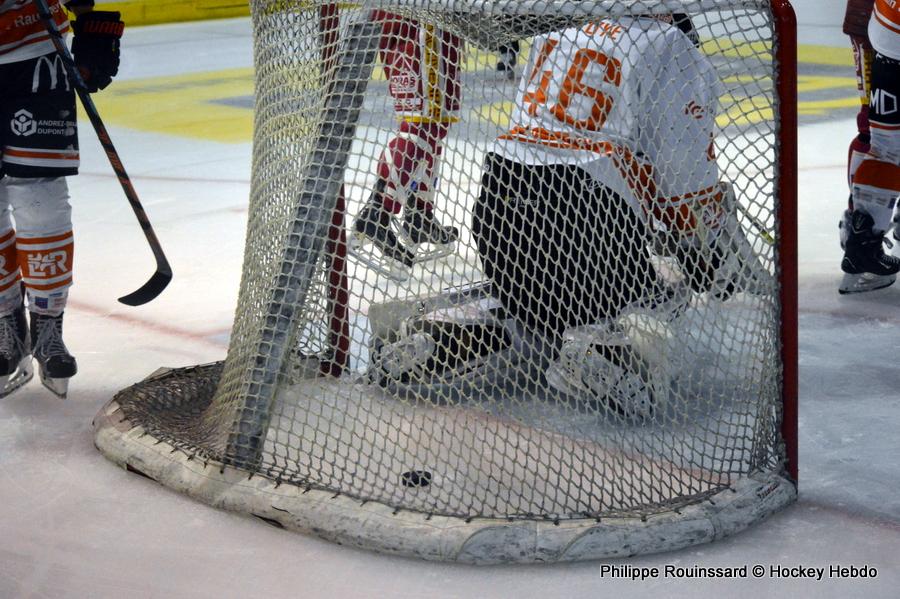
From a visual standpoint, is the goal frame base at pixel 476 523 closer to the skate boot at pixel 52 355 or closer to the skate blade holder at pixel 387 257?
the skate blade holder at pixel 387 257

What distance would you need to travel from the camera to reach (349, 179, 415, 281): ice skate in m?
2.04

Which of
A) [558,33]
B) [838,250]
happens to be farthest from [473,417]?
[838,250]

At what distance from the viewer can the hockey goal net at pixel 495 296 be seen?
74.9 inches

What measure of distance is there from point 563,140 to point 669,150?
191 mm

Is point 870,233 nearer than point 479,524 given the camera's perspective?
No

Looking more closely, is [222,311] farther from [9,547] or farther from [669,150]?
[669,150]

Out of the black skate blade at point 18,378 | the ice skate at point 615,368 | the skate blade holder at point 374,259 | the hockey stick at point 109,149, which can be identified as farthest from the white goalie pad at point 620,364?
the black skate blade at point 18,378

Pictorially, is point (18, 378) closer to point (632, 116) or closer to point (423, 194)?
point (423, 194)

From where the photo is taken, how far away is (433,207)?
1981mm

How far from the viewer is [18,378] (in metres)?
2.54

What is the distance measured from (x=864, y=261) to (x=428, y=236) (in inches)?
61.1

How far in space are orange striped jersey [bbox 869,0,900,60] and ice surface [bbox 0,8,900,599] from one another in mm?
603

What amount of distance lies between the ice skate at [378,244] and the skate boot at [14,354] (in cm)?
87

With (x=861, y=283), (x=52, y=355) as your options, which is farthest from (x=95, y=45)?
(x=861, y=283)
